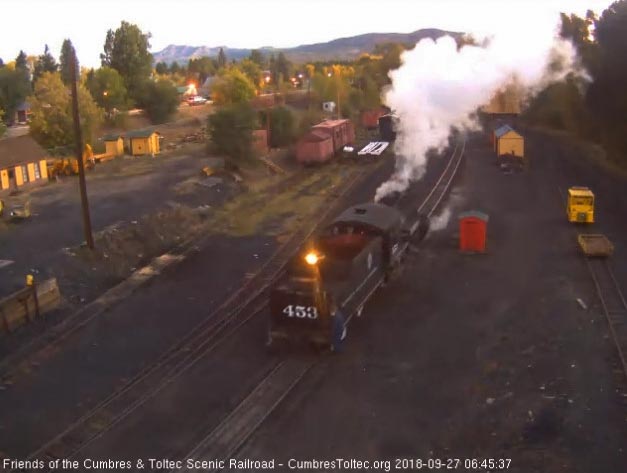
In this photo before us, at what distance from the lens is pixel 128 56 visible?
300 feet

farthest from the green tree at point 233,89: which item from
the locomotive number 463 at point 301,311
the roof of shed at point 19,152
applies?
the locomotive number 463 at point 301,311

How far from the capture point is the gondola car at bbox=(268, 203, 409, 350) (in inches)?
705

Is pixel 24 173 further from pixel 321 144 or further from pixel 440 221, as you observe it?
pixel 440 221

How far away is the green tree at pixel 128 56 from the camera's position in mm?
91256

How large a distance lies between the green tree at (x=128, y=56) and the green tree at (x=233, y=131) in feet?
153

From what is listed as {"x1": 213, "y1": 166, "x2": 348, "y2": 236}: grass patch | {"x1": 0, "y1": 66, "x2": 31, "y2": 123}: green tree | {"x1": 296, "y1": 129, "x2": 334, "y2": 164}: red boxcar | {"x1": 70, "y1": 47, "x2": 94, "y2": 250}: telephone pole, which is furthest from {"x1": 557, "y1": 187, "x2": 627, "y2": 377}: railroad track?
{"x1": 0, "y1": 66, "x2": 31, "y2": 123}: green tree

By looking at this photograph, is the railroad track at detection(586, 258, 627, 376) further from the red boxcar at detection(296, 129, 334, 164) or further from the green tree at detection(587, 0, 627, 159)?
the red boxcar at detection(296, 129, 334, 164)

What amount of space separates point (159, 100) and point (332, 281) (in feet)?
243

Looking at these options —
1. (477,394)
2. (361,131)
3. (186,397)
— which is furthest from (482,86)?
(361,131)

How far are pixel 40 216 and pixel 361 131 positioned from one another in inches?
1766

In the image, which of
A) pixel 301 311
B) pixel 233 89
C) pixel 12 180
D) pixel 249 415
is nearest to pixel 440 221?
pixel 301 311

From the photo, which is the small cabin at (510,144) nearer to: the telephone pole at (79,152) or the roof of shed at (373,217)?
the roof of shed at (373,217)

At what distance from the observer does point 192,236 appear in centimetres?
3231

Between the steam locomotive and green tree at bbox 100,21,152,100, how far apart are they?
75.2m
